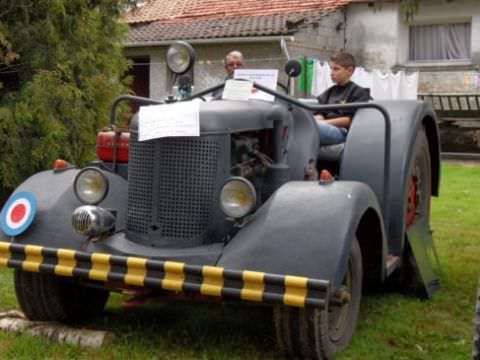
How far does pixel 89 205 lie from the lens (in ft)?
14.6

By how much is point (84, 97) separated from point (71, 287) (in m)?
4.49

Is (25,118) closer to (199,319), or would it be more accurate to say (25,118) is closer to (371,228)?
(199,319)

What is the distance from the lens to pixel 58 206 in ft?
14.8

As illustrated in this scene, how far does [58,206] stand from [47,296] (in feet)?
1.80

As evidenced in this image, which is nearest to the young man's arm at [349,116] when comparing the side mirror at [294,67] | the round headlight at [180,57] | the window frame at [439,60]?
the side mirror at [294,67]

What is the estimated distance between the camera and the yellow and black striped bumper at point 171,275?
364cm

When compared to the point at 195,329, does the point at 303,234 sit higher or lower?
higher

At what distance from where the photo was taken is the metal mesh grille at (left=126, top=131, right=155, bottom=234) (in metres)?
4.27

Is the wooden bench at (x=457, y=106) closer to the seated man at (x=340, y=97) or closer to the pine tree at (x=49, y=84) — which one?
the pine tree at (x=49, y=84)

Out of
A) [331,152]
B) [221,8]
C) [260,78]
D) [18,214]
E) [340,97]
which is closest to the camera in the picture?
[18,214]

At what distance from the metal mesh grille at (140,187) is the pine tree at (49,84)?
154 inches

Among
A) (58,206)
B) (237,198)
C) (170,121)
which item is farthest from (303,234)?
(58,206)

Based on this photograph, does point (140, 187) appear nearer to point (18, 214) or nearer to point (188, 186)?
point (188, 186)

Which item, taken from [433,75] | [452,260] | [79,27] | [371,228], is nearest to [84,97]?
[79,27]
